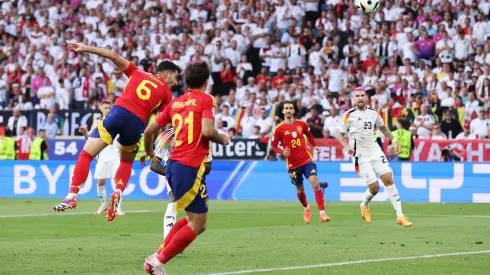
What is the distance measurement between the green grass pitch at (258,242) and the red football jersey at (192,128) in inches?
62.9

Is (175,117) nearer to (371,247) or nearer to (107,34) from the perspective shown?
(371,247)

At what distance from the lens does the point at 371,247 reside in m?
13.6

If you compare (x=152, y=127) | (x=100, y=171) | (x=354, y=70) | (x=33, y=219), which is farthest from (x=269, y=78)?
(x=152, y=127)

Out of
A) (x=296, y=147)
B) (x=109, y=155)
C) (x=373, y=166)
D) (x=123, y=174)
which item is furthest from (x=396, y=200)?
(x=109, y=155)

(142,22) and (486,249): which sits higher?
(142,22)

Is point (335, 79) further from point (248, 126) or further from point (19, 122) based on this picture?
point (19, 122)

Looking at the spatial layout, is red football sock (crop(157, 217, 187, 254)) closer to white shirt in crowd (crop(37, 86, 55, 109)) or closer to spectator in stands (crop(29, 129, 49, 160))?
spectator in stands (crop(29, 129, 49, 160))

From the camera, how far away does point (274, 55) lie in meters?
33.2

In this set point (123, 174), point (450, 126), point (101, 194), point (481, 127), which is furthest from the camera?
point (450, 126)

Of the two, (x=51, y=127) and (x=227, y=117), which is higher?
(x=227, y=117)

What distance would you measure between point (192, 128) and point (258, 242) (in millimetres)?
5028

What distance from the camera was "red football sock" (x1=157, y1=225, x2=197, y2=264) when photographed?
385 inches

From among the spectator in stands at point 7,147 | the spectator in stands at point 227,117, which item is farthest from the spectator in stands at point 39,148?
the spectator in stands at point 227,117

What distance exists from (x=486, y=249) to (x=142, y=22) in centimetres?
2537
